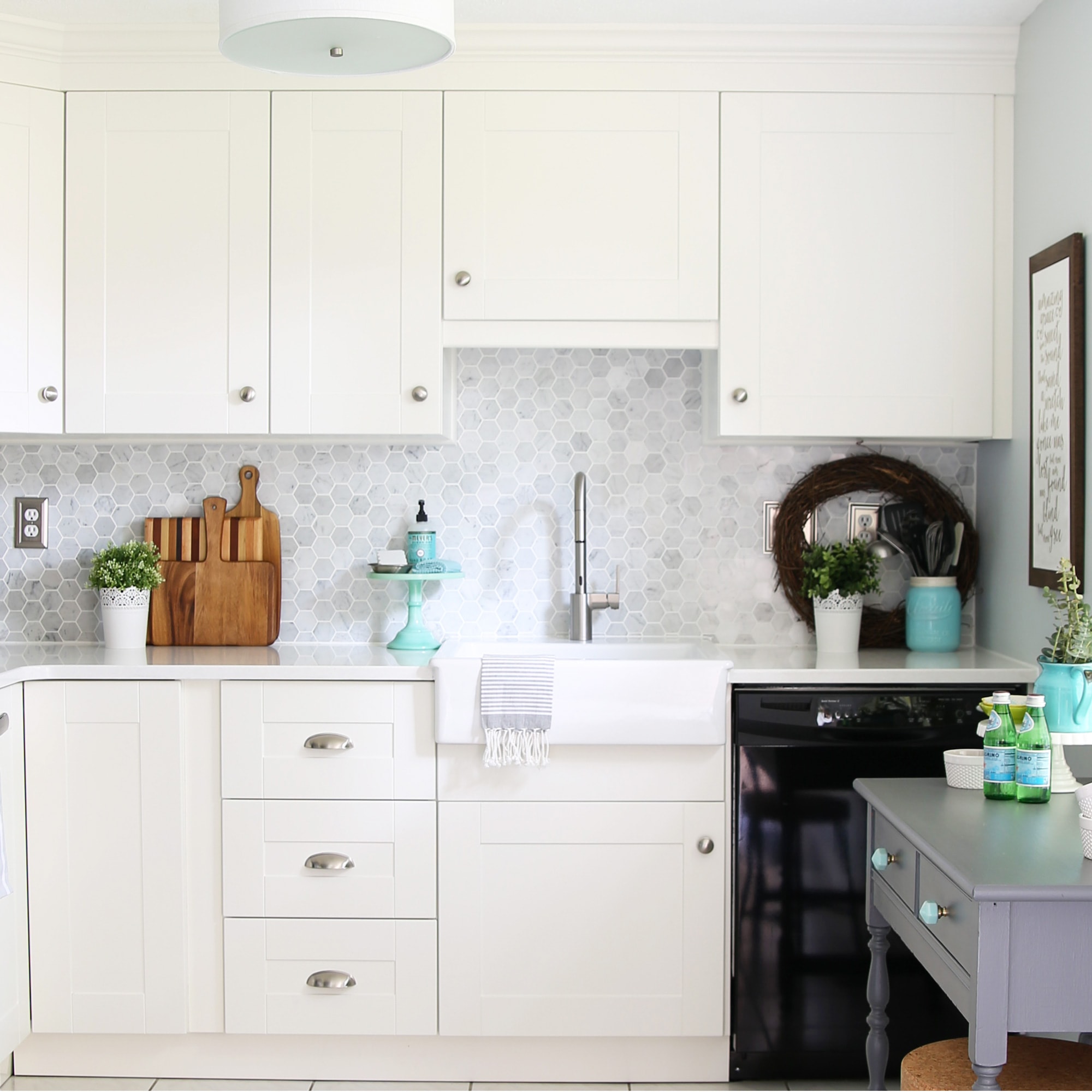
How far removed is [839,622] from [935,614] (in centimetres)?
25

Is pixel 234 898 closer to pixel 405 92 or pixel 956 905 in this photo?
pixel 956 905

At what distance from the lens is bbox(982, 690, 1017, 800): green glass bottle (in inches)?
72.4

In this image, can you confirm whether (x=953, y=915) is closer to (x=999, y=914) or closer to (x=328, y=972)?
(x=999, y=914)

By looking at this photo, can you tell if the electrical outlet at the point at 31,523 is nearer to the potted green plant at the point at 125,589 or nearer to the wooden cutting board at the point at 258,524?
the potted green plant at the point at 125,589

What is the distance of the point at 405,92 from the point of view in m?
2.58

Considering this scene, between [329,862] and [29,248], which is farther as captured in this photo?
[29,248]

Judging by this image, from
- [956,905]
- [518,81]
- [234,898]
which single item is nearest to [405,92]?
[518,81]

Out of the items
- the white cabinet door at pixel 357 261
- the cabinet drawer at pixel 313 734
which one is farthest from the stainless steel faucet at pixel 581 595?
the cabinet drawer at pixel 313 734

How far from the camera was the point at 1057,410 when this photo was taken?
236cm

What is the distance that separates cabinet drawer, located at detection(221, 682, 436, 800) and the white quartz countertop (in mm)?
34

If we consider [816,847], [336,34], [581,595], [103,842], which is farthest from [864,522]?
[103,842]

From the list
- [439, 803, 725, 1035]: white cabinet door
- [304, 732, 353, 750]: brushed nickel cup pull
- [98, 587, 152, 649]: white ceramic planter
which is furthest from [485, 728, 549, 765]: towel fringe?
[98, 587, 152, 649]: white ceramic planter

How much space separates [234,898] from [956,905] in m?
1.64

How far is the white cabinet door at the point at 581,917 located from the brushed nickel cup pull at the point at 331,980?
215 millimetres
